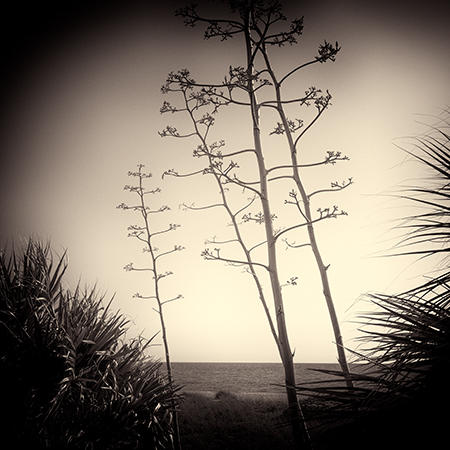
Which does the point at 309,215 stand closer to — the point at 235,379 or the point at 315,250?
the point at 315,250

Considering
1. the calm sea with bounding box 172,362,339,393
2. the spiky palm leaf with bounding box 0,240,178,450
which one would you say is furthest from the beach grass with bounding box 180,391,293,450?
the spiky palm leaf with bounding box 0,240,178,450

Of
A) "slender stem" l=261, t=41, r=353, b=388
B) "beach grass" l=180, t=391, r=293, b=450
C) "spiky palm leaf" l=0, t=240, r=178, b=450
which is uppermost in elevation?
"slender stem" l=261, t=41, r=353, b=388

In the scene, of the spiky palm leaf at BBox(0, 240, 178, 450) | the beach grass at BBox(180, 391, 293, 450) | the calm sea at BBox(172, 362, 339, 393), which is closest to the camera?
the spiky palm leaf at BBox(0, 240, 178, 450)

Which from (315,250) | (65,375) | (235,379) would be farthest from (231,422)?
(65,375)

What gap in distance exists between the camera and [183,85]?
A: 5.34 m

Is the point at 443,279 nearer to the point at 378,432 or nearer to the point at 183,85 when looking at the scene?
the point at 378,432

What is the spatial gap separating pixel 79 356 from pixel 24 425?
2.97 feet

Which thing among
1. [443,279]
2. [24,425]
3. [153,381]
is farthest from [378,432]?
[153,381]

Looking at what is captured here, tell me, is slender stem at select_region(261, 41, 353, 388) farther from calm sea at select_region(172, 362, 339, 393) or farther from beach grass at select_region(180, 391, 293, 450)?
calm sea at select_region(172, 362, 339, 393)

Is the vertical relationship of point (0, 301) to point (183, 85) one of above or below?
below

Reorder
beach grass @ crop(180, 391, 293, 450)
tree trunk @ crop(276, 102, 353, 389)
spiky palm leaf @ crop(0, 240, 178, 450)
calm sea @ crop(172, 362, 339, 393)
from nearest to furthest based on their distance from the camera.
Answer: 1. spiky palm leaf @ crop(0, 240, 178, 450)
2. tree trunk @ crop(276, 102, 353, 389)
3. beach grass @ crop(180, 391, 293, 450)
4. calm sea @ crop(172, 362, 339, 393)

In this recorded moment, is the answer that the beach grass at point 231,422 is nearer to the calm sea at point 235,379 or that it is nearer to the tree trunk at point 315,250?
the calm sea at point 235,379

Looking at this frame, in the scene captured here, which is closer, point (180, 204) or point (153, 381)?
point (153, 381)

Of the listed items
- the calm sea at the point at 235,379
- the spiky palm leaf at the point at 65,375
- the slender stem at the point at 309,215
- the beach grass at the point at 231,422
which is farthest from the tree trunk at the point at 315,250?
the calm sea at the point at 235,379
